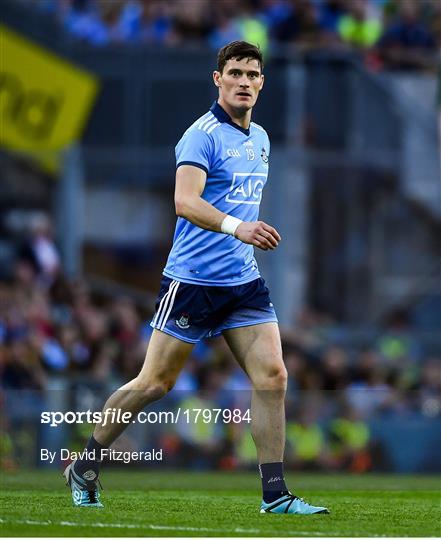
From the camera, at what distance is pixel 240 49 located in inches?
368

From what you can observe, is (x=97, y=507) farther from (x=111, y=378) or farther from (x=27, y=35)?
(x=27, y=35)

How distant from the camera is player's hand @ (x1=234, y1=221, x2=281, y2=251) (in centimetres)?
858

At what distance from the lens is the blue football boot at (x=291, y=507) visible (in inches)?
358

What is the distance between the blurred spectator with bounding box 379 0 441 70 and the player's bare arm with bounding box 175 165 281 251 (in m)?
14.4

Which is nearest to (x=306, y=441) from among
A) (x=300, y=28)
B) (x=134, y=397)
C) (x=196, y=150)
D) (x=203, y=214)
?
(x=300, y=28)

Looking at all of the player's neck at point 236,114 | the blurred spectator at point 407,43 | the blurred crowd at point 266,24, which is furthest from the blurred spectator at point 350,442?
the player's neck at point 236,114

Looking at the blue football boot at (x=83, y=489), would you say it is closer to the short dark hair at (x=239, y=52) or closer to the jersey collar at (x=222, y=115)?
the jersey collar at (x=222, y=115)

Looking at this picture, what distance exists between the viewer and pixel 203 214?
8875mm

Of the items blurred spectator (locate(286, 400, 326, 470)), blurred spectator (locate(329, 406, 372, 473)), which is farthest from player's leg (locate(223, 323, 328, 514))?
blurred spectator (locate(329, 406, 372, 473))

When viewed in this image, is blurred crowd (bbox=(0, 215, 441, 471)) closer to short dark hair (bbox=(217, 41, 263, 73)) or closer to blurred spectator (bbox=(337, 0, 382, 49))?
blurred spectator (bbox=(337, 0, 382, 49))

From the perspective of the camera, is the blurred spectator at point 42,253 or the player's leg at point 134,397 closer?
the player's leg at point 134,397

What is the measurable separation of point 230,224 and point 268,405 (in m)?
1.11

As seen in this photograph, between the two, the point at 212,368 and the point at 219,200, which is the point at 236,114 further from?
the point at 212,368

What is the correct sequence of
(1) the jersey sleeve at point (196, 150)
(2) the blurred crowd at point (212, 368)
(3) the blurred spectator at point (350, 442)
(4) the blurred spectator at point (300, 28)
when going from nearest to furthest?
(1) the jersey sleeve at point (196, 150) < (2) the blurred crowd at point (212, 368) < (3) the blurred spectator at point (350, 442) < (4) the blurred spectator at point (300, 28)
